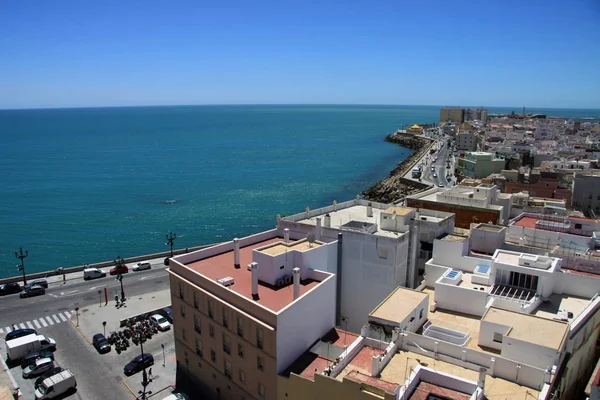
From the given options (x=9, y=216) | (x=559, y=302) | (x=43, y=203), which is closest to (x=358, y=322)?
(x=559, y=302)

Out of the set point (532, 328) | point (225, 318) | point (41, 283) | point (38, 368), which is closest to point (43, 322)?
point (41, 283)

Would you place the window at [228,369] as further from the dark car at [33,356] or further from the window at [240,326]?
the dark car at [33,356]

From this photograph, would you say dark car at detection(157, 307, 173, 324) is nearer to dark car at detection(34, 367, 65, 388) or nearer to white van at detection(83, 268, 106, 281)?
dark car at detection(34, 367, 65, 388)

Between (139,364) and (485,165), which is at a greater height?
(485,165)

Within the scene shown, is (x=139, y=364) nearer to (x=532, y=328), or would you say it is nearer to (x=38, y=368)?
(x=38, y=368)

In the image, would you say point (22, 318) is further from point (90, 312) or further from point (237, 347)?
point (237, 347)

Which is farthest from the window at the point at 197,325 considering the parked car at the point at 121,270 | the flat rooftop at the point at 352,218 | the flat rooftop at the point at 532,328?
the parked car at the point at 121,270
